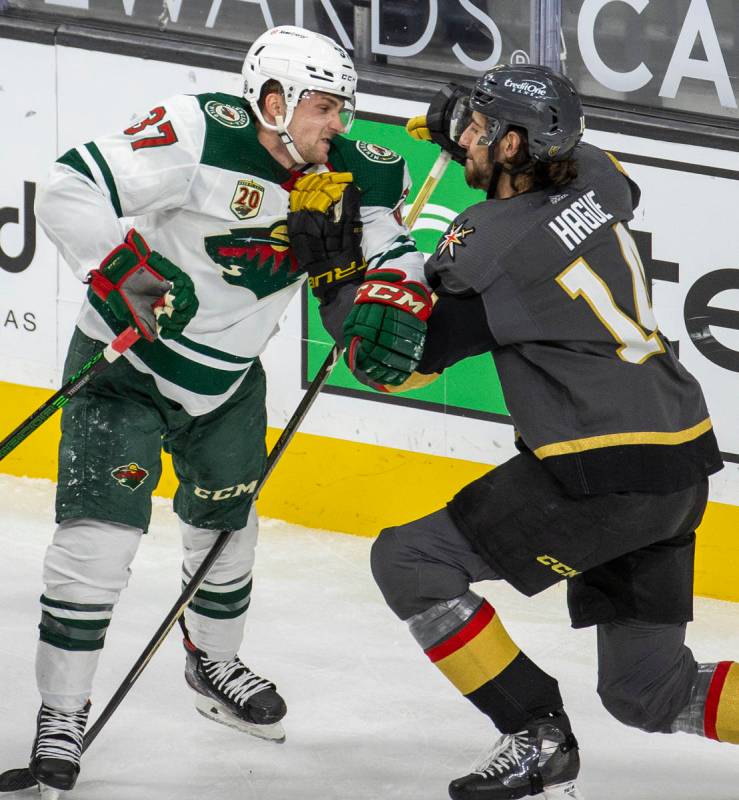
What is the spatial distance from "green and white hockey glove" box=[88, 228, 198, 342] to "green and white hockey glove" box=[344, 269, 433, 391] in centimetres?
29

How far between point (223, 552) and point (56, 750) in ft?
1.84

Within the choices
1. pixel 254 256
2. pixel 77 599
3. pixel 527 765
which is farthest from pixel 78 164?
pixel 527 765

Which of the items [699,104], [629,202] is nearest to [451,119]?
[629,202]

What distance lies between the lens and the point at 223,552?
331 centimetres

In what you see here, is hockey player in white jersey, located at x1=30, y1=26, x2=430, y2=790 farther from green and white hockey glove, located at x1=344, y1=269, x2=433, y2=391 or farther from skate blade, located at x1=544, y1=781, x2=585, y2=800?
skate blade, located at x1=544, y1=781, x2=585, y2=800

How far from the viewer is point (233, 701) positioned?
3355mm

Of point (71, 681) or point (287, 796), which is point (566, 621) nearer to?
point (287, 796)

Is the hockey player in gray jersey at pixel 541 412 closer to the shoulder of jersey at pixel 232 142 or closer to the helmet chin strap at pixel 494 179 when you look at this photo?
the helmet chin strap at pixel 494 179

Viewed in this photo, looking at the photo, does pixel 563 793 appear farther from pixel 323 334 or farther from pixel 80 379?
pixel 323 334

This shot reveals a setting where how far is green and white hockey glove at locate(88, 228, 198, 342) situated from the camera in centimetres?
271

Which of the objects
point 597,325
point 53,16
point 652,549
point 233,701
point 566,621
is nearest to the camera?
point 597,325

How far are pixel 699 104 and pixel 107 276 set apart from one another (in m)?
1.88

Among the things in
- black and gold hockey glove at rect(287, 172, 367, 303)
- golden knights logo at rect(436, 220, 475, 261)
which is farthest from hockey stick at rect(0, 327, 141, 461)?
golden knights logo at rect(436, 220, 475, 261)

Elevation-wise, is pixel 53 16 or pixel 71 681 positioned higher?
pixel 53 16
